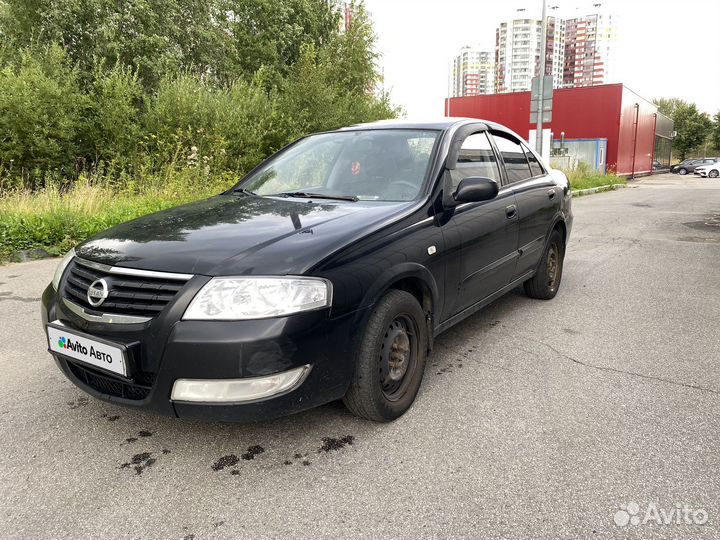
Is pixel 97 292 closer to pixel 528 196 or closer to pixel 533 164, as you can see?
pixel 528 196

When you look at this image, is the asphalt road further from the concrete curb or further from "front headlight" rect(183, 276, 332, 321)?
the concrete curb

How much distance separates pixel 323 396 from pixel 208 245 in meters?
0.85

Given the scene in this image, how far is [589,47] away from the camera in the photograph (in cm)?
6216

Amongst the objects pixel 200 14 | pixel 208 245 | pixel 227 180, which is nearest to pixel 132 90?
pixel 227 180

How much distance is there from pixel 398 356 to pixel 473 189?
42.1 inches

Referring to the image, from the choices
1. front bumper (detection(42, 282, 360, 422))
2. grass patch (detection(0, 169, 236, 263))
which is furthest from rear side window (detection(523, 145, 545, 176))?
grass patch (detection(0, 169, 236, 263))

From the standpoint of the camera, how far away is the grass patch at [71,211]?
715cm

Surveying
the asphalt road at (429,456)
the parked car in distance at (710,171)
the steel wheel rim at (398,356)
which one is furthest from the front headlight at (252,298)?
the parked car in distance at (710,171)

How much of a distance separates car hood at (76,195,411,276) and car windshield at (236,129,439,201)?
232mm

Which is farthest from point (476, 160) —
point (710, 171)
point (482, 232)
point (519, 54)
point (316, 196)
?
point (519, 54)

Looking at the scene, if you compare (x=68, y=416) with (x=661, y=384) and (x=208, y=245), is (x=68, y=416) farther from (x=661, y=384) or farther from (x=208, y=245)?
(x=661, y=384)

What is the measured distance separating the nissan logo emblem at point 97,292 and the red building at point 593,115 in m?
36.2

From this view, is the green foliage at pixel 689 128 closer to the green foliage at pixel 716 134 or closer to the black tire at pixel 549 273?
the green foliage at pixel 716 134

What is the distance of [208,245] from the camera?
8.05 ft
